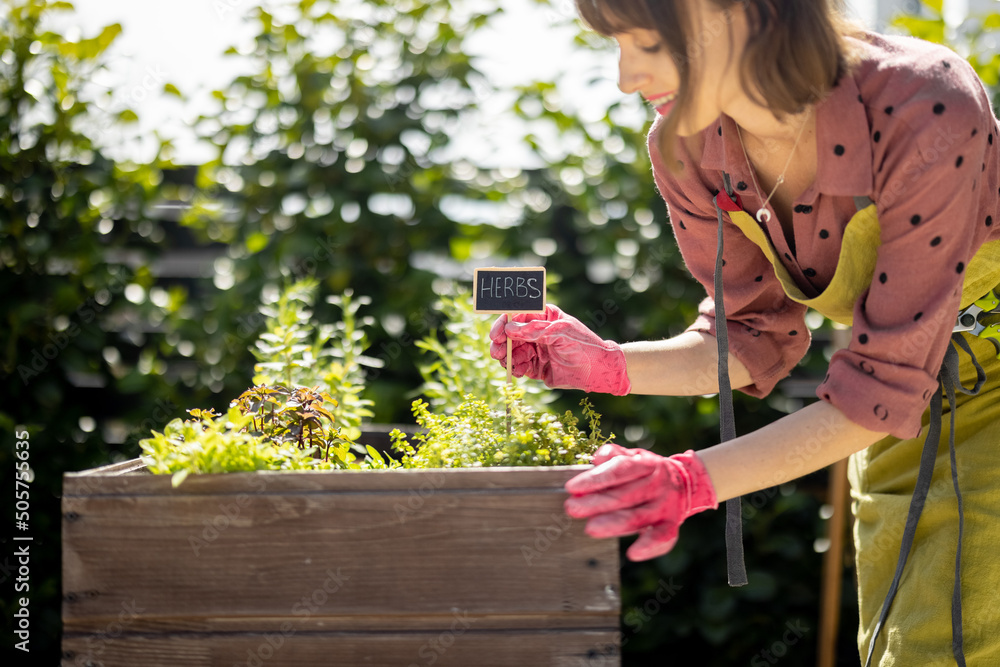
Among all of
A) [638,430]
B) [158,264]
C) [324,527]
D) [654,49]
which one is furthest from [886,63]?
[158,264]

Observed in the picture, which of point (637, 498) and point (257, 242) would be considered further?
point (257, 242)

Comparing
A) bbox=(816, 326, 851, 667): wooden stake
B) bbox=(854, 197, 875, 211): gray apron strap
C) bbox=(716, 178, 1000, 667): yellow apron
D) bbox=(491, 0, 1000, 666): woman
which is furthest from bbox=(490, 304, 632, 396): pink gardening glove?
bbox=(816, 326, 851, 667): wooden stake

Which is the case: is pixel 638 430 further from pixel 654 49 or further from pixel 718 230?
pixel 654 49

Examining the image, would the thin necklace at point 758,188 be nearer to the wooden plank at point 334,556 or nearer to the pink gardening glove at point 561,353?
the pink gardening glove at point 561,353

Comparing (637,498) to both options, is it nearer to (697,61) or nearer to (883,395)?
(883,395)

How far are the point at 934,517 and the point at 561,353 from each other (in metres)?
0.54

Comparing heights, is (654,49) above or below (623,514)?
above

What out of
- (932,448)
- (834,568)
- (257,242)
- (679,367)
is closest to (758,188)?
(679,367)

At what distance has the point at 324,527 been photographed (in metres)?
0.88

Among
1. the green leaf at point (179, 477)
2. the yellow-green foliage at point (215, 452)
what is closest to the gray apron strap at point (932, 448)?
the yellow-green foliage at point (215, 452)

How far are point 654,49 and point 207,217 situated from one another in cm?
163

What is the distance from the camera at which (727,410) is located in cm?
112

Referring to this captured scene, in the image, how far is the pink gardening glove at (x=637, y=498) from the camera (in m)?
0.83

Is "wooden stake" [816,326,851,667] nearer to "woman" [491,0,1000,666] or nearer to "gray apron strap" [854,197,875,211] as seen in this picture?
"woman" [491,0,1000,666]
